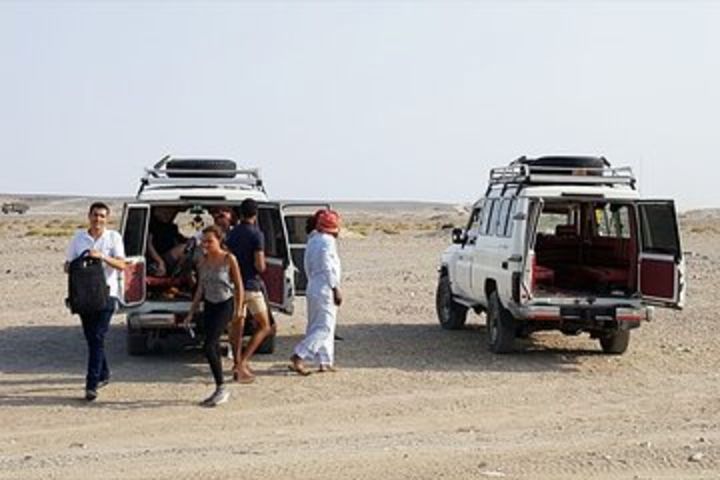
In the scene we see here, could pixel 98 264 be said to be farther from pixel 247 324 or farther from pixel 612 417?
pixel 612 417

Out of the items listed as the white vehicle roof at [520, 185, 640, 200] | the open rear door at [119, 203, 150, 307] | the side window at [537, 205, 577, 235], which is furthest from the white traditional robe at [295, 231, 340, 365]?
the side window at [537, 205, 577, 235]

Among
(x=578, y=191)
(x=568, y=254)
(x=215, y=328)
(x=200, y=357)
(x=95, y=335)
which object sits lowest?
(x=200, y=357)

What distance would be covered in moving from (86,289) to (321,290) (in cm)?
281

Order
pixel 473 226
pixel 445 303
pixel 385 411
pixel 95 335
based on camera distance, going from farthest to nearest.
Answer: pixel 445 303 → pixel 473 226 → pixel 95 335 → pixel 385 411

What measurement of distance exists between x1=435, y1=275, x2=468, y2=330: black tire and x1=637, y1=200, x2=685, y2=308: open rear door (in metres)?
3.26

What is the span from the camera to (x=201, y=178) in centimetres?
1482

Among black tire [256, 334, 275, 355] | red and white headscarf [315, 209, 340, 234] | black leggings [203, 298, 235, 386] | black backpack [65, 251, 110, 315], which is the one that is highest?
red and white headscarf [315, 209, 340, 234]

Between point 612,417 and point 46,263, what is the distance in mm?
25574

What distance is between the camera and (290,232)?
49.6 ft

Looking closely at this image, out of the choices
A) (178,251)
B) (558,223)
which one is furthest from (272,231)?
(558,223)

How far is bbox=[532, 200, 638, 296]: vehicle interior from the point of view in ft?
47.2

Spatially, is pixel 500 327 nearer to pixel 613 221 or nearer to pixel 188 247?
pixel 613 221

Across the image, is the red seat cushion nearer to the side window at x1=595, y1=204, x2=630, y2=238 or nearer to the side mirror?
the side window at x1=595, y1=204, x2=630, y2=238

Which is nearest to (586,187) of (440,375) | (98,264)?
(440,375)
